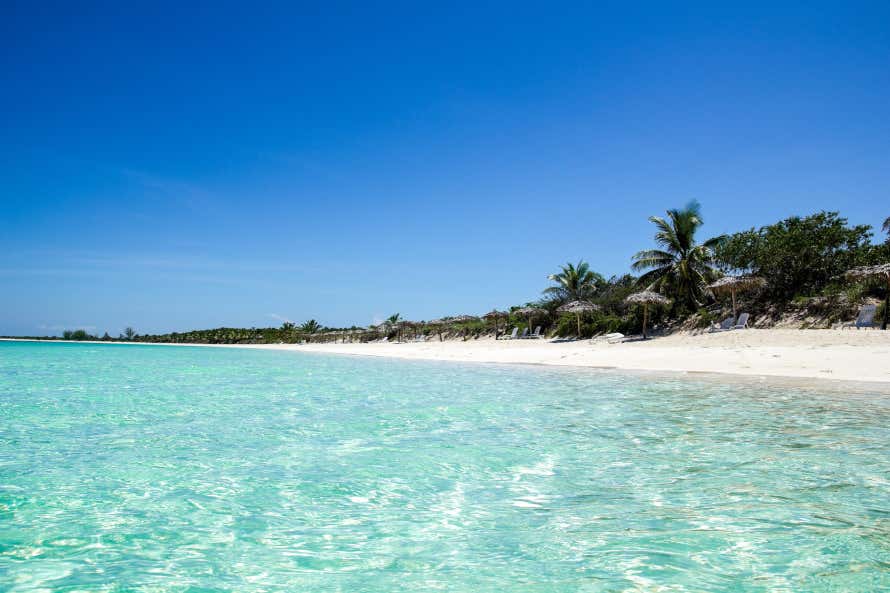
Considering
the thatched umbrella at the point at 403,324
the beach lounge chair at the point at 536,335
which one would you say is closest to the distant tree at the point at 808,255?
the beach lounge chair at the point at 536,335

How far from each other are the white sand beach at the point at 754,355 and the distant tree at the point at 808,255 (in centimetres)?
480

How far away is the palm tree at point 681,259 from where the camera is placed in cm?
2523

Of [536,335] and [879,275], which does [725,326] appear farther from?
[536,335]

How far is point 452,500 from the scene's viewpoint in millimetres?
3707

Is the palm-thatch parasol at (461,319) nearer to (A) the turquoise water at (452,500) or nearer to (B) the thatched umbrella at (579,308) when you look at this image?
(B) the thatched umbrella at (579,308)

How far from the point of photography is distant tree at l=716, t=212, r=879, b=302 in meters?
21.6

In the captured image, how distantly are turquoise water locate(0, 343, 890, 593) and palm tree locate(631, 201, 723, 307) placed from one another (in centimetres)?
1858

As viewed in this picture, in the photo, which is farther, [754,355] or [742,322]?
[742,322]

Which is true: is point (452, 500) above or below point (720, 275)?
below

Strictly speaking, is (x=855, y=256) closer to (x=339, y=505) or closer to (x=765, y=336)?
(x=765, y=336)

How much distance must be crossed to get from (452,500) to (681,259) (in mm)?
25079

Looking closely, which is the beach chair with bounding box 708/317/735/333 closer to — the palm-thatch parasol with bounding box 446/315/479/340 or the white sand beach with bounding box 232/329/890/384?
the white sand beach with bounding box 232/329/890/384

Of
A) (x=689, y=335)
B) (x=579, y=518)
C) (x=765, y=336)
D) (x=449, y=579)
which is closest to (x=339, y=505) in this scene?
(x=449, y=579)

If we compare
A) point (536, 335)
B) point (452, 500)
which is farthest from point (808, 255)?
point (452, 500)
